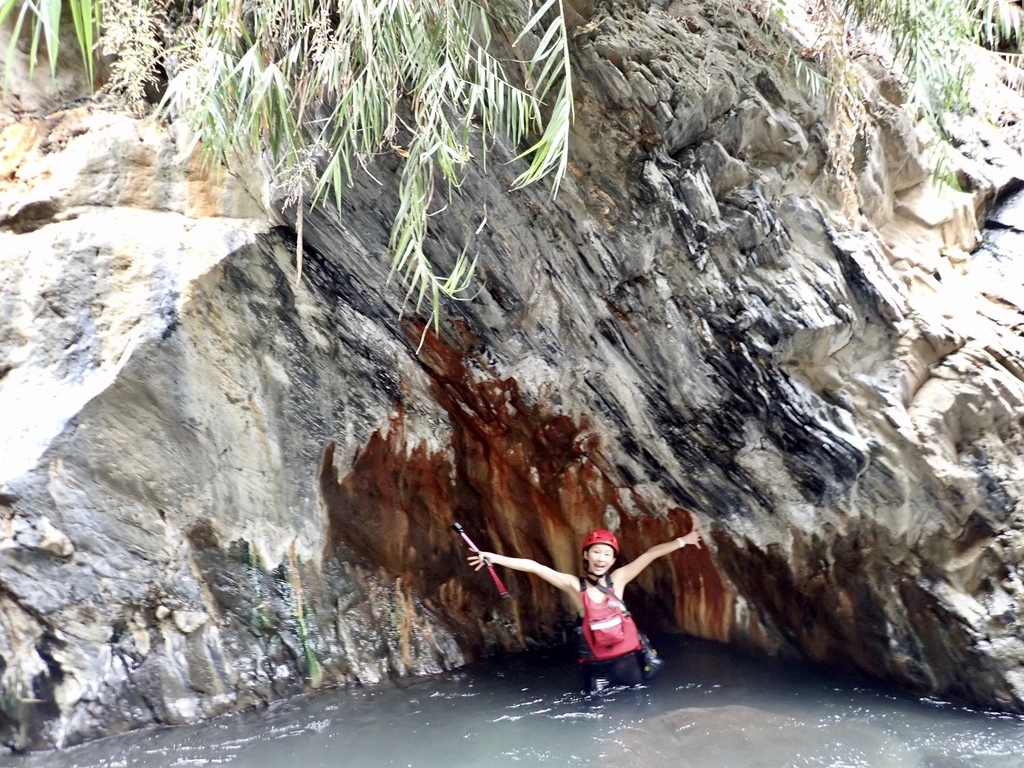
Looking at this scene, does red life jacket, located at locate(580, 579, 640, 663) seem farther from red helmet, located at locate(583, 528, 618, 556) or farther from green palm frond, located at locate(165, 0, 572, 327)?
green palm frond, located at locate(165, 0, 572, 327)

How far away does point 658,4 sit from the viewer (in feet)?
13.3

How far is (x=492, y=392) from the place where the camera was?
4.50 metres

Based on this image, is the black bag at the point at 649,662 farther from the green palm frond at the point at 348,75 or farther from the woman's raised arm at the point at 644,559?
the green palm frond at the point at 348,75

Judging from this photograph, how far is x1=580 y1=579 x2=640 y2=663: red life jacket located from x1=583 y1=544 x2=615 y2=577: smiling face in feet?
0.45

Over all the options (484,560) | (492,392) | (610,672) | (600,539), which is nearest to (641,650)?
(610,672)

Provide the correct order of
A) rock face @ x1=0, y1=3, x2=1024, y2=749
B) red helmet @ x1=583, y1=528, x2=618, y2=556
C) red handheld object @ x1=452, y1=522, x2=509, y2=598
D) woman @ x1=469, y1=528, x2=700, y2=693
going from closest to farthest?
1. rock face @ x1=0, y1=3, x2=1024, y2=749
2. red handheld object @ x1=452, y1=522, x2=509, y2=598
3. woman @ x1=469, y1=528, x2=700, y2=693
4. red helmet @ x1=583, y1=528, x2=618, y2=556

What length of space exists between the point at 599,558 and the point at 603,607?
10.9 inches

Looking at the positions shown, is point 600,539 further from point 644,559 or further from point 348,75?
point 348,75

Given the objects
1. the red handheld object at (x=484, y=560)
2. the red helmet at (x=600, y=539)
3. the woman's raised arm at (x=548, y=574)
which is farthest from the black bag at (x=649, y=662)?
the red handheld object at (x=484, y=560)

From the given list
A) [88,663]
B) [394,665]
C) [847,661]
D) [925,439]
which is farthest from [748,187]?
[88,663]

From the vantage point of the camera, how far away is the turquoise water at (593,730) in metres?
3.45

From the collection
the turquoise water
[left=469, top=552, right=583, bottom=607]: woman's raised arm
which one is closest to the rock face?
the turquoise water

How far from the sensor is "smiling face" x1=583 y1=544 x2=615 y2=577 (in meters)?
4.49

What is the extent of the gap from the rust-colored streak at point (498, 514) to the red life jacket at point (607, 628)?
55 centimetres
